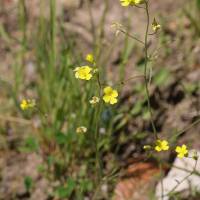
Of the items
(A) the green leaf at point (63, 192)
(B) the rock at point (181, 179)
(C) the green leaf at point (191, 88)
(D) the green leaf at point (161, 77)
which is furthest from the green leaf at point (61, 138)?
(C) the green leaf at point (191, 88)

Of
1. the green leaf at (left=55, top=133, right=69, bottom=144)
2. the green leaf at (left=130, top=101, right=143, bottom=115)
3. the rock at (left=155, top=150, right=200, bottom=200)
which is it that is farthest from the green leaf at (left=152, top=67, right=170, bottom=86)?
the green leaf at (left=55, top=133, right=69, bottom=144)

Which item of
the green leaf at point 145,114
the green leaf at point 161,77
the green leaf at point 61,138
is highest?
the green leaf at point 161,77

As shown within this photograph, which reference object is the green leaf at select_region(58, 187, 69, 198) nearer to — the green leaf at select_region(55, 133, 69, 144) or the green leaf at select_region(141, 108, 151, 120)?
the green leaf at select_region(55, 133, 69, 144)

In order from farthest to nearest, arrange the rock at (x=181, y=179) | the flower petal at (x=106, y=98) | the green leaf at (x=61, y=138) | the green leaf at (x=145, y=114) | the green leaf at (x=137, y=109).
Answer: the green leaf at (x=145, y=114) → the green leaf at (x=137, y=109) → the rock at (x=181, y=179) → the green leaf at (x=61, y=138) → the flower petal at (x=106, y=98)

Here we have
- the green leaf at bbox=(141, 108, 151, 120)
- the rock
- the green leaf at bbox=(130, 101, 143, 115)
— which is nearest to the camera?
the rock

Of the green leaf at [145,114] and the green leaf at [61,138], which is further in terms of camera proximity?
the green leaf at [145,114]

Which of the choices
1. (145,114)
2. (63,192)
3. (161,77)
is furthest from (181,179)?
(161,77)

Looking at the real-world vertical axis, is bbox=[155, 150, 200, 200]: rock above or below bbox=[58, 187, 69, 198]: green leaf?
below

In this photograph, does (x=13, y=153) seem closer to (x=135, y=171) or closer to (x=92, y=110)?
(x=92, y=110)

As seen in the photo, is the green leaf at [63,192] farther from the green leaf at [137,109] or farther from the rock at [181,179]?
the green leaf at [137,109]
